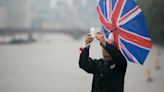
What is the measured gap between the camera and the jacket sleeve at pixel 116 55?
139cm

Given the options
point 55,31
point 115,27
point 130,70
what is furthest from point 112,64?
point 55,31

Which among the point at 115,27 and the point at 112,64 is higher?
the point at 115,27

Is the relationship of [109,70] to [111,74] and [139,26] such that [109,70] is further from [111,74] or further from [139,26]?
[139,26]

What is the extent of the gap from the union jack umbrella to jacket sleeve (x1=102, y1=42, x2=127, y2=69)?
7 cm

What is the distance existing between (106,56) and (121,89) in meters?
0.13

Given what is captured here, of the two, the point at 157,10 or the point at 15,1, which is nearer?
the point at 157,10

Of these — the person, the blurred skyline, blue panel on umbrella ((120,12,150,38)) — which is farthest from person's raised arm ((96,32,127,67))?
the blurred skyline

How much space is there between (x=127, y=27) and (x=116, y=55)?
192mm

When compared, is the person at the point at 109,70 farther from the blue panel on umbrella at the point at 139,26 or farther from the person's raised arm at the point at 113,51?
the blue panel on umbrella at the point at 139,26

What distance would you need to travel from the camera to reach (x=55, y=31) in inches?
827

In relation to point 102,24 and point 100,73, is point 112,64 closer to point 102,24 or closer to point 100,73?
point 100,73

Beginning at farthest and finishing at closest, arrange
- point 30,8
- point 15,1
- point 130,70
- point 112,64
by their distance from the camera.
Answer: point 30,8, point 15,1, point 130,70, point 112,64

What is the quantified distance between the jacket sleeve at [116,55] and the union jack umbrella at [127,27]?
0.07 m

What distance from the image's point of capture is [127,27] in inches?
61.3
